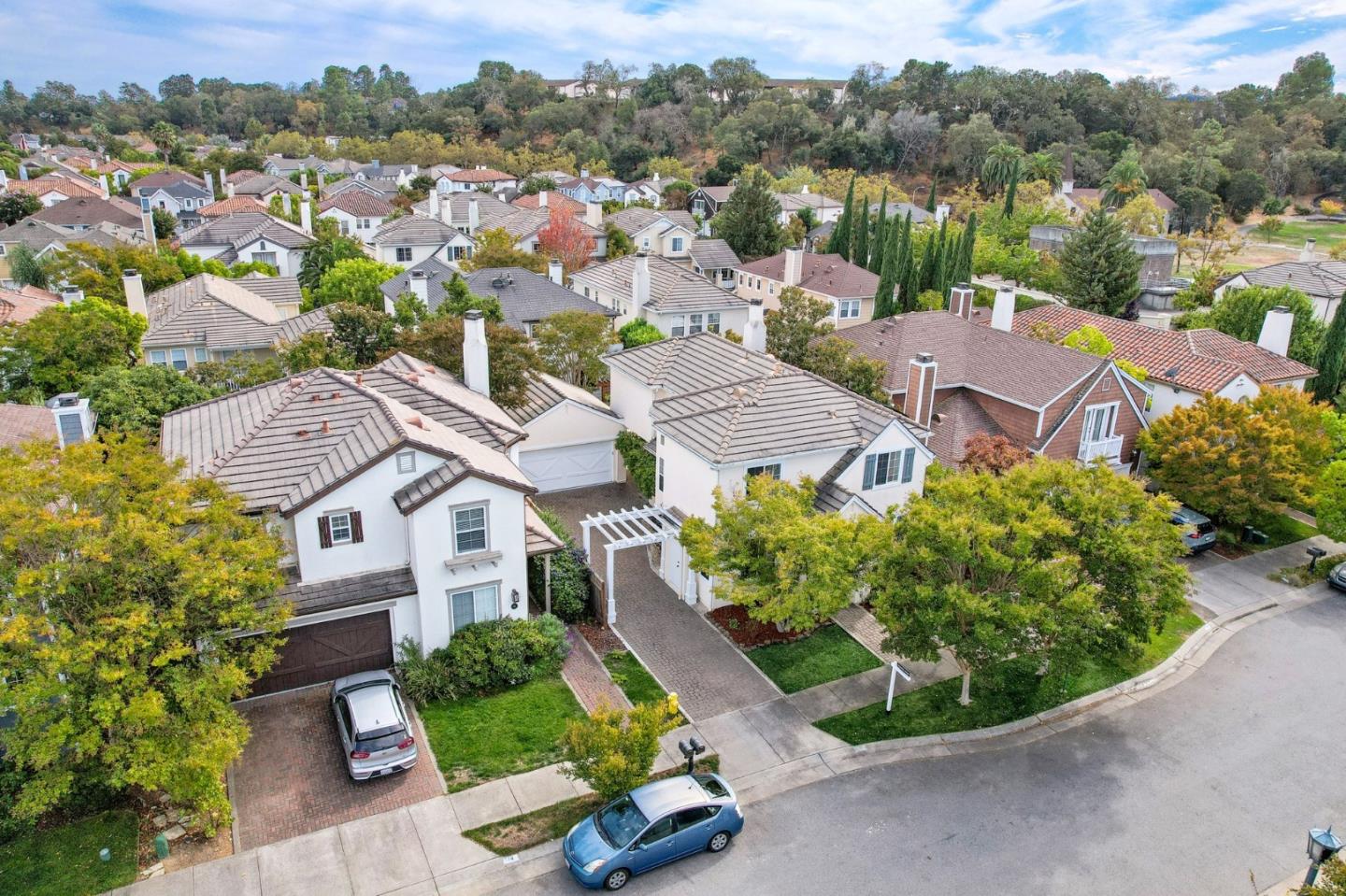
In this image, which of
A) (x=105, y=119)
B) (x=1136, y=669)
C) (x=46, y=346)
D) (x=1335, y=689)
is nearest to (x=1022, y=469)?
(x=1136, y=669)

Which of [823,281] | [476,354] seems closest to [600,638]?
[476,354]

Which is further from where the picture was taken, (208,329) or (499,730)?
(208,329)

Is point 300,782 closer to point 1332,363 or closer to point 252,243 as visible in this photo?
point 1332,363

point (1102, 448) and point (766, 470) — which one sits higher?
point (766, 470)

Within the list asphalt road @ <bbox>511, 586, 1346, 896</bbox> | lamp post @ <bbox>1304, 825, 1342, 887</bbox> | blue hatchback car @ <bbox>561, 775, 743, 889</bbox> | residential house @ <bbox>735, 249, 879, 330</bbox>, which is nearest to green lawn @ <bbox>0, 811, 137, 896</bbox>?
asphalt road @ <bbox>511, 586, 1346, 896</bbox>

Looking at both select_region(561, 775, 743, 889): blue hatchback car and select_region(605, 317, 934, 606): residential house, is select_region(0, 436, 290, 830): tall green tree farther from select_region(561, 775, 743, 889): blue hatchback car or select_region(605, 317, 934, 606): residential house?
select_region(605, 317, 934, 606): residential house

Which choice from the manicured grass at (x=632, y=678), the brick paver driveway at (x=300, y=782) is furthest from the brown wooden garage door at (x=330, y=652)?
→ the manicured grass at (x=632, y=678)
